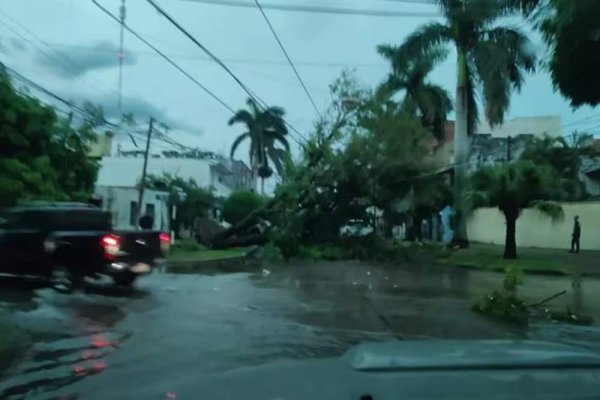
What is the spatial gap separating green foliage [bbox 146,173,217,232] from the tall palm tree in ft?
57.9

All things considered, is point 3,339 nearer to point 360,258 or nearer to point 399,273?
point 399,273

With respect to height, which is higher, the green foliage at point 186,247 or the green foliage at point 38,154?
the green foliage at point 38,154

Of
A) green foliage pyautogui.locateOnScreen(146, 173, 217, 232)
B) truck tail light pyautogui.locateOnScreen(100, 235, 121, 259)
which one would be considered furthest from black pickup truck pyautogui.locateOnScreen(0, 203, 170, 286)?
green foliage pyautogui.locateOnScreen(146, 173, 217, 232)

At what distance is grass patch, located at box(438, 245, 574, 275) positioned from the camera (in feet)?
81.8

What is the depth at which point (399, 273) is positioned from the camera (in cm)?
2372

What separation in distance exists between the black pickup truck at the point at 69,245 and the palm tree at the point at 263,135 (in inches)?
2039

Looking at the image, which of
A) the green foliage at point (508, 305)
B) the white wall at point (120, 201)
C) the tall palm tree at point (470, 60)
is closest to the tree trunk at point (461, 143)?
the tall palm tree at point (470, 60)

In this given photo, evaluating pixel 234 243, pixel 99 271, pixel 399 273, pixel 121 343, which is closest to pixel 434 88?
pixel 234 243

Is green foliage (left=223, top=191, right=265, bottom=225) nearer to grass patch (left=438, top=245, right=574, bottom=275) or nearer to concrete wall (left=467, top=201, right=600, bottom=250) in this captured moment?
concrete wall (left=467, top=201, right=600, bottom=250)

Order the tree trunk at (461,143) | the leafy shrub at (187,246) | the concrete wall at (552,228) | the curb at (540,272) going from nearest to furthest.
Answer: the curb at (540,272)
the leafy shrub at (187,246)
the concrete wall at (552,228)
the tree trunk at (461,143)

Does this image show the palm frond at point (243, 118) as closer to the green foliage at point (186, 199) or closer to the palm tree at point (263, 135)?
the palm tree at point (263, 135)

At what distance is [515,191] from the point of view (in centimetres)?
2888

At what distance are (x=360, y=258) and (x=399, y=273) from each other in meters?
7.22

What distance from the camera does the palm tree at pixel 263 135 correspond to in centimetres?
6881
